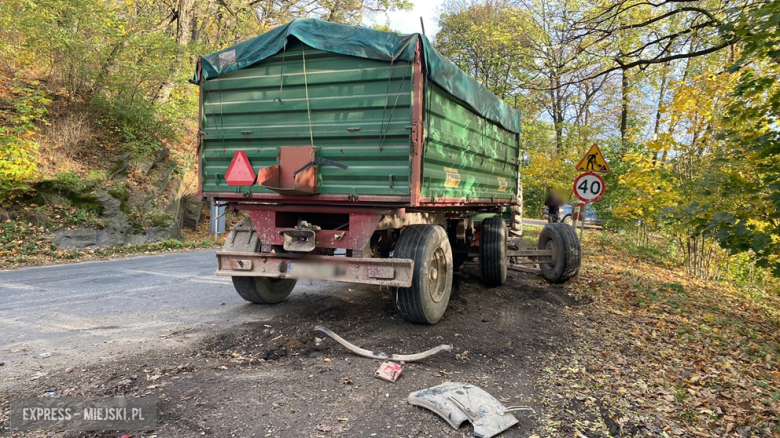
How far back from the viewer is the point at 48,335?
4.36 meters

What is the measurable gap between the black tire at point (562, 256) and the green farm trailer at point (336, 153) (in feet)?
10.3

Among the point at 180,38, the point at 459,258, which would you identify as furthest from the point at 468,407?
the point at 180,38

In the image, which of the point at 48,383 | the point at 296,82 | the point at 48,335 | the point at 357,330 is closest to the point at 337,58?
the point at 296,82

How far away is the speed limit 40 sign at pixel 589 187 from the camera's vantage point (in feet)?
31.8

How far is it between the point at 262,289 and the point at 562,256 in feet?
16.0

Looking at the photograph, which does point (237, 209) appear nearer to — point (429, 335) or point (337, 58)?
point (337, 58)

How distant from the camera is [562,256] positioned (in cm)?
766

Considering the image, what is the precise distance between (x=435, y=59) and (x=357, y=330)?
2.77m

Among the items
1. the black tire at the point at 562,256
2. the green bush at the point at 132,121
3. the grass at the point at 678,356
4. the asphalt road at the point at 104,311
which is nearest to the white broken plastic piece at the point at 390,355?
the grass at the point at 678,356

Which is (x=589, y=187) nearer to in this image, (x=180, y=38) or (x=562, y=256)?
(x=562, y=256)

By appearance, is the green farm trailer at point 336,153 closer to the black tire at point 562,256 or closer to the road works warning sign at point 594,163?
the black tire at point 562,256

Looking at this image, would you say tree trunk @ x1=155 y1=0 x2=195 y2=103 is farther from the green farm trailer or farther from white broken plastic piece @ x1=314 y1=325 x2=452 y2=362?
white broken plastic piece @ x1=314 y1=325 x2=452 y2=362

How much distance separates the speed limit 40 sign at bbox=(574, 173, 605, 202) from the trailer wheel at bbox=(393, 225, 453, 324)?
5.99m

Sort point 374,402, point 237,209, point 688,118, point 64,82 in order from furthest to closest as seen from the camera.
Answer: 1. point 64,82
2. point 688,118
3. point 237,209
4. point 374,402
